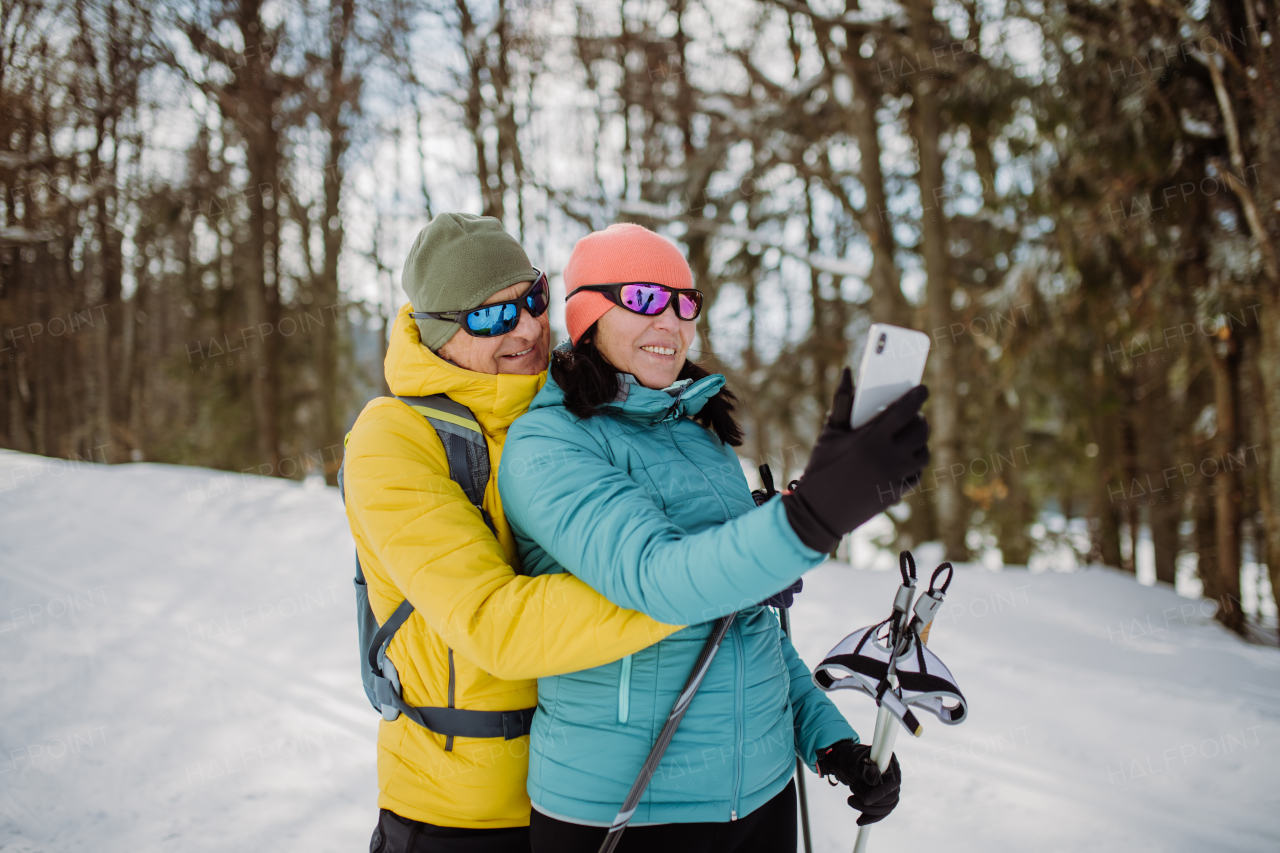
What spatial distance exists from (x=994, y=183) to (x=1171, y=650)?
5594 mm

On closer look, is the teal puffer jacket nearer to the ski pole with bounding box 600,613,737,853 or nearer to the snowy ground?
the ski pole with bounding box 600,613,737,853

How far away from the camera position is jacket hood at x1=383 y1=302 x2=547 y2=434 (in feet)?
5.28

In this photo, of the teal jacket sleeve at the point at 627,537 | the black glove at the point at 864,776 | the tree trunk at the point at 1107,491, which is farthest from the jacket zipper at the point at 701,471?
the tree trunk at the point at 1107,491

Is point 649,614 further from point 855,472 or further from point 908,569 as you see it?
point 908,569

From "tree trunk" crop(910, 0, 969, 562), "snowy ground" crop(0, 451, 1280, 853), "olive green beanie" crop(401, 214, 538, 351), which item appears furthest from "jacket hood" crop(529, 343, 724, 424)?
"tree trunk" crop(910, 0, 969, 562)

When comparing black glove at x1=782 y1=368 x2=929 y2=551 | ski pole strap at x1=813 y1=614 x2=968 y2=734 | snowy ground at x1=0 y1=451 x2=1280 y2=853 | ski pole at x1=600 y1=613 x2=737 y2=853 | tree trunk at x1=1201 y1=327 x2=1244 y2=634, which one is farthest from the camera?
tree trunk at x1=1201 y1=327 x2=1244 y2=634

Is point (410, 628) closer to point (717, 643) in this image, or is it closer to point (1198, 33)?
point (717, 643)

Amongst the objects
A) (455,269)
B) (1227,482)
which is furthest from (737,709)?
(1227,482)

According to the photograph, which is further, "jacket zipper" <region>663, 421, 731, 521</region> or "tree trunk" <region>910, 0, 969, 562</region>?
"tree trunk" <region>910, 0, 969, 562</region>

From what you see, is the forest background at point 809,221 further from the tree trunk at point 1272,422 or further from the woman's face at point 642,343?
the woman's face at point 642,343

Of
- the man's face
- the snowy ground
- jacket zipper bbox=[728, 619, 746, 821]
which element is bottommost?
the snowy ground

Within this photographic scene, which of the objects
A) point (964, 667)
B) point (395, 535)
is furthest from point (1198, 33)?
point (395, 535)

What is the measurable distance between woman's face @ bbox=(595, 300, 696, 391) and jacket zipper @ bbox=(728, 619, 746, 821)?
1.97 feet

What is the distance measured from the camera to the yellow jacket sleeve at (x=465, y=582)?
125cm
